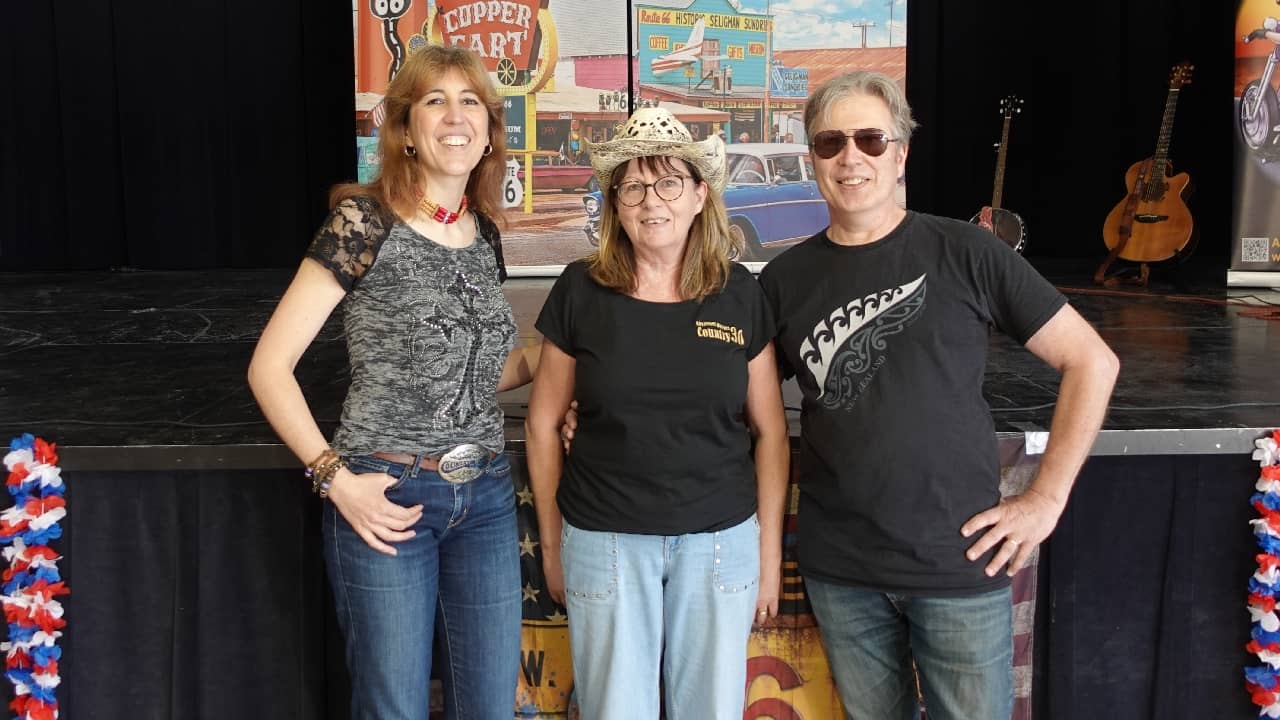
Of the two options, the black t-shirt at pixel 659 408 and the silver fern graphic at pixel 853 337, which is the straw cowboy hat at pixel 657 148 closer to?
the black t-shirt at pixel 659 408

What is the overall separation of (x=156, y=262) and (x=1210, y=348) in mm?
7076

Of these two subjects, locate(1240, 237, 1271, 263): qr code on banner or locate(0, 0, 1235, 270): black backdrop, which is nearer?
locate(1240, 237, 1271, 263): qr code on banner

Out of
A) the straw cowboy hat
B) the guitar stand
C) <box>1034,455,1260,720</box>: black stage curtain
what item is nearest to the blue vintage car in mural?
the guitar stand

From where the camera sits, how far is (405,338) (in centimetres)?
163

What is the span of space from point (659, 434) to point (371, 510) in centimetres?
44

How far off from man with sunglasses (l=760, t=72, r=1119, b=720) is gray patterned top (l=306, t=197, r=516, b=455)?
20.0 inches

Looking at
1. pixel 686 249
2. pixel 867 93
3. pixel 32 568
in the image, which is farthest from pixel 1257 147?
pixel 32 568

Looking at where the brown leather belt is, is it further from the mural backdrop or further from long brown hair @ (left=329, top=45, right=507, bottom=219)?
the mural backdrop

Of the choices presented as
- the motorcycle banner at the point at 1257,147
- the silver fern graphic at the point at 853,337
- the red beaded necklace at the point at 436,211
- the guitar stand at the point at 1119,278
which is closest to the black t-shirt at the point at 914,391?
the silver fern graphic at the point at 853,337

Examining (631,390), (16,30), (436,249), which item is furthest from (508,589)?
(16,30)

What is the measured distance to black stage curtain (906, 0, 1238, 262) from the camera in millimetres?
7520

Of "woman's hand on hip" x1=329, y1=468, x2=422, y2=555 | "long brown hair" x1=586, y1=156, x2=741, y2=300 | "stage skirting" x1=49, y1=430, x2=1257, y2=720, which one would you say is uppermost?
"long brown hair" x1=586, y1=156, x2=741, y2=300

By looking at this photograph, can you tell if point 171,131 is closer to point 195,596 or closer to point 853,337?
point 195,596

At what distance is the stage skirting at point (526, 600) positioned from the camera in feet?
7.13
